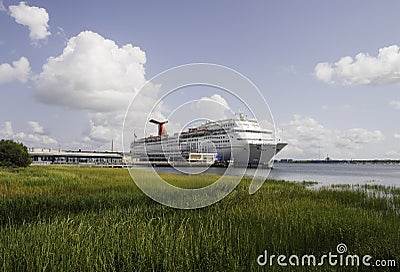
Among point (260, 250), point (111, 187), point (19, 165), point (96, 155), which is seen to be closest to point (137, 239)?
point (260, 250)

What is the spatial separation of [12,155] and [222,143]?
31758mm

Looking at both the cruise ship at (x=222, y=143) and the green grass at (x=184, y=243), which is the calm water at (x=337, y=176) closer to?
the cruise ship at (x=222, y=143)

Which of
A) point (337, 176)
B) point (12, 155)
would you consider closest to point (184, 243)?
point (12, 155)

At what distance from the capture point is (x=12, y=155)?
32.3 metres

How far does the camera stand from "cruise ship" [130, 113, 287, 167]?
52.2 metres

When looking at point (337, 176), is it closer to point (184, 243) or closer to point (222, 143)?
point (222, 143)

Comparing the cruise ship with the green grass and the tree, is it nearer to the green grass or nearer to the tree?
the tree

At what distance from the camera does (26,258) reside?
4.88m

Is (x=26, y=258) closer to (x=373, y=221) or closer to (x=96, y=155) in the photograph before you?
(x=373, y=221)

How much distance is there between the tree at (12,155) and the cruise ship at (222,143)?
2033cm

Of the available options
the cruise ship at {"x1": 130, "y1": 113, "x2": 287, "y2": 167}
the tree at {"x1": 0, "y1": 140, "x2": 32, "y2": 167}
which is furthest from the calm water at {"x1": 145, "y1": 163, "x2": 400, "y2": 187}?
the tree at {"x1": 0, "y1": 140, "x2": 32, "y2": 167}

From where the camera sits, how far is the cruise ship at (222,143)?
52219 mm

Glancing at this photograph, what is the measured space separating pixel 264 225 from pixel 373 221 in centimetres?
302

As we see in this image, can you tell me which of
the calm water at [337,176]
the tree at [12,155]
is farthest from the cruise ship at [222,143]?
the tree at [12,155]
